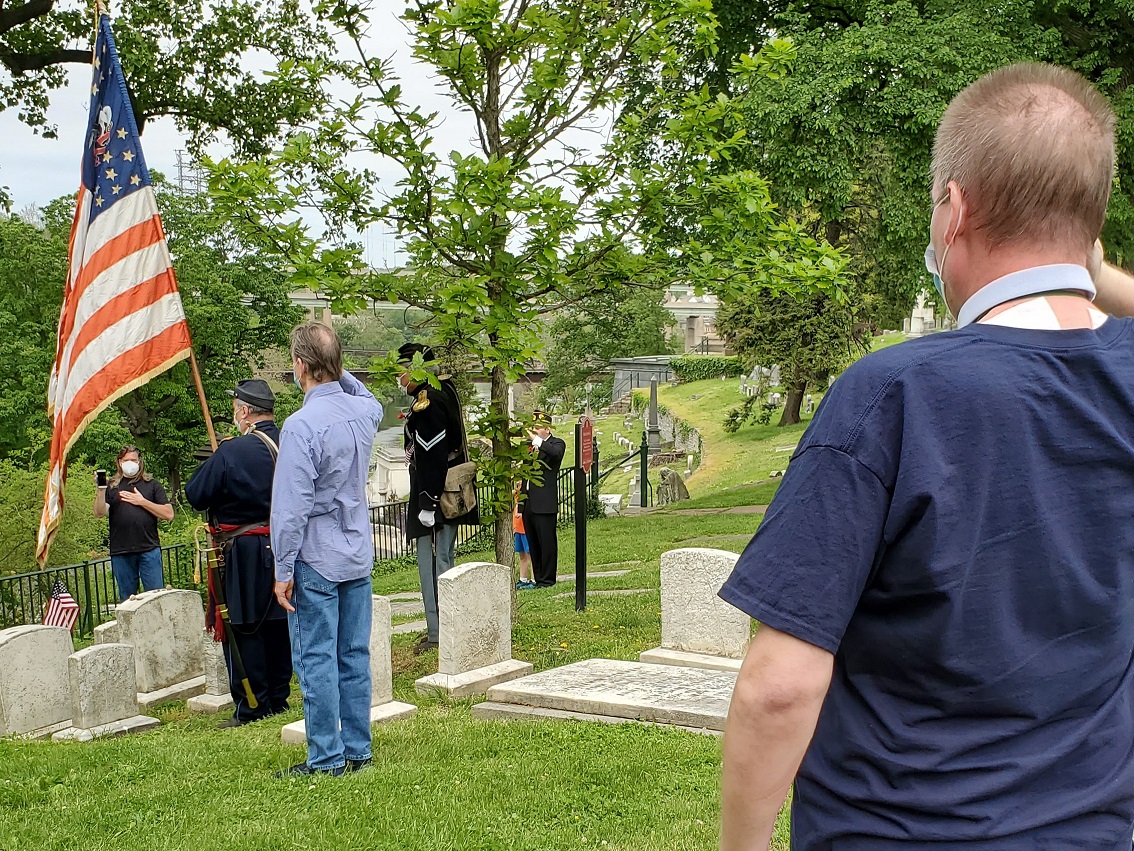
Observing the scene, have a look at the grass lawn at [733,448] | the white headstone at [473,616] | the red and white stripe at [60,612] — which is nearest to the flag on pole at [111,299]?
the white headstone at [473,616]

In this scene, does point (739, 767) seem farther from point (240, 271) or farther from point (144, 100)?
point (240, 271)

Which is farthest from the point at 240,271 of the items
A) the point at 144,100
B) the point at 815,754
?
the point at 815,754

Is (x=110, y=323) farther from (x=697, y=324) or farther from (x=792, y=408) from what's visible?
(x=697, y=324)

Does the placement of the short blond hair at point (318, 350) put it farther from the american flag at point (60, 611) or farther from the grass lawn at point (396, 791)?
the american flag at point (60, 611)

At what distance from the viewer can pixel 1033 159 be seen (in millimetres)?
1561

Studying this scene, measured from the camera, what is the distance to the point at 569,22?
8.26 meters

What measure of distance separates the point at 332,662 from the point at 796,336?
2890 cm

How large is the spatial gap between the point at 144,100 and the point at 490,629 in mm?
13808

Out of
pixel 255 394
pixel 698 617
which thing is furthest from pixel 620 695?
pixel 255 394

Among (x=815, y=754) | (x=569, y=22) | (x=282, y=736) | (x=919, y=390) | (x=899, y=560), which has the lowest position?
(x=282, y=736)

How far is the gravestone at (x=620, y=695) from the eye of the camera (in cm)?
621

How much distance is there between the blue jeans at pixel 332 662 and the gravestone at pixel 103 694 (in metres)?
3.28

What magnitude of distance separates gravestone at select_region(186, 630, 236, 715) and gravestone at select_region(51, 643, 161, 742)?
0.43m

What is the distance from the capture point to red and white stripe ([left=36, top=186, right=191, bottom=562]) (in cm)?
788
